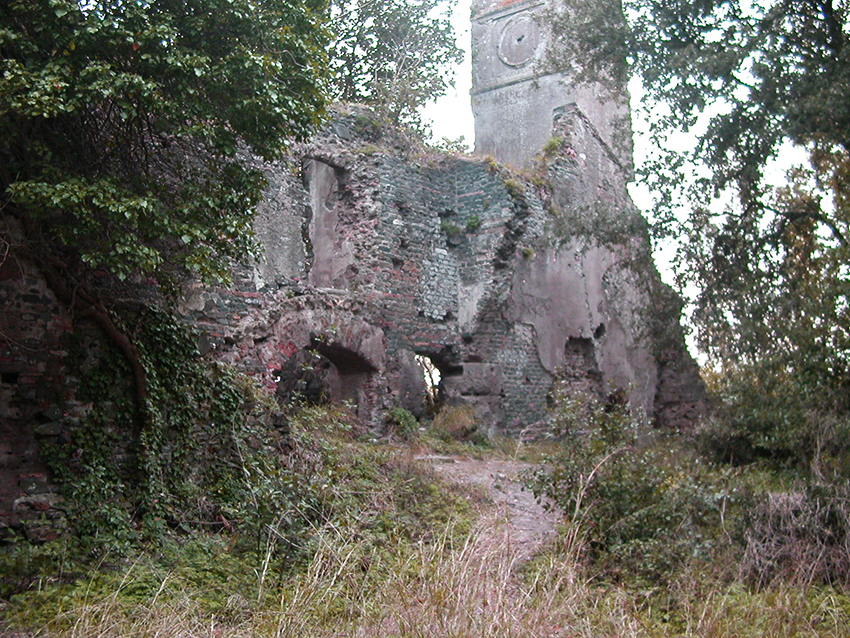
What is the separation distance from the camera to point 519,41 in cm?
1861

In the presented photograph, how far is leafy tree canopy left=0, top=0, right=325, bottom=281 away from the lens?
5.91 meters

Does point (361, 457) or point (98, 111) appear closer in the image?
point (98, 111)

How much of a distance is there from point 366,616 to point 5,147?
14.6ft

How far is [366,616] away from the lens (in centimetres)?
421

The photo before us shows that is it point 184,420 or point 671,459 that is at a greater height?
point 184,420

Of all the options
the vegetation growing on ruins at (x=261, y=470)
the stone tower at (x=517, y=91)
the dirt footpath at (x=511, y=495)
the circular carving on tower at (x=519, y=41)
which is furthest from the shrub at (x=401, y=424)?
the circular carving on tower at (x=519, y=41)

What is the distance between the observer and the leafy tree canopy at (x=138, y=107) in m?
5.91

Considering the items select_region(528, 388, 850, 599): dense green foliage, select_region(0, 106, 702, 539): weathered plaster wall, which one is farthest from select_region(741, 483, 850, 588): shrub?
select_region(0, 106, 702, 539): weathered plaster wall

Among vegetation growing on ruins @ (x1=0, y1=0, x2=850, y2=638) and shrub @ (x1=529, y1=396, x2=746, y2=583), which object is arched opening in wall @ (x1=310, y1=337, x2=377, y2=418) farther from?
shrub @ (x1=529, y1=396, x2=746, y2=583)

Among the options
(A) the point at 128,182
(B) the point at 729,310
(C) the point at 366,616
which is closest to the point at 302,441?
(A) the point at 128,182

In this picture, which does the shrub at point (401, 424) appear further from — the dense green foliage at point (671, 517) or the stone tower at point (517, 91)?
the stone tower at point (517, 91)

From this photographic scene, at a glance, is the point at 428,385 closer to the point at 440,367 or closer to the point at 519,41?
the point at 440,367

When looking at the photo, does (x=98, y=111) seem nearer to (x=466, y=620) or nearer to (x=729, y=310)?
(x=466, y=620)

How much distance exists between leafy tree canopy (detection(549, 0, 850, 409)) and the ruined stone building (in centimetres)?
125
